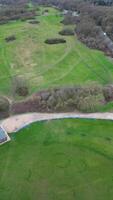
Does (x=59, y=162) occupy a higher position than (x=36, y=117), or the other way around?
(x=36, y=117)

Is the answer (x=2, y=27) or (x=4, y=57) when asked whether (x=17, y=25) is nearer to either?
(x=2, y=27)

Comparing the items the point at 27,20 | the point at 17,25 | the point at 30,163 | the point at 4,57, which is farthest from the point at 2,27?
the point at 30,163

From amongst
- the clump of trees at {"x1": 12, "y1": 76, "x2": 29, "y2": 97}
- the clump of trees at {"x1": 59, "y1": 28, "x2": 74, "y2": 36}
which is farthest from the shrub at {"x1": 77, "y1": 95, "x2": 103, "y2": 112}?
the clump of trees at {"x1": 59, "y1": 28, "x2": 74, "y2": 36}

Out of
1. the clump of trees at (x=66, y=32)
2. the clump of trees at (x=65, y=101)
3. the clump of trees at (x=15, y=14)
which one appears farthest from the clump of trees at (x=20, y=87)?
the clump of trees at (x=15, y=14)

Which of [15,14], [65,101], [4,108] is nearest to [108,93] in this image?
[65,101]

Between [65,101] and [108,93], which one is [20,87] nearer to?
[65,101]

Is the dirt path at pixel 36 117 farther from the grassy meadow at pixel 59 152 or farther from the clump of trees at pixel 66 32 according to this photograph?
the clump of trees at pixel 66 32

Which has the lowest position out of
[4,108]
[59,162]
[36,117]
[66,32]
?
[66,32]
